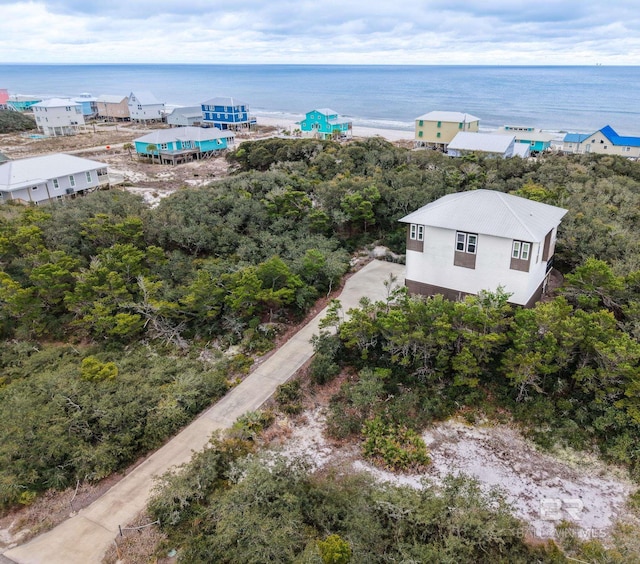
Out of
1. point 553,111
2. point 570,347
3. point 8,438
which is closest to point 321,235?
point 570,347

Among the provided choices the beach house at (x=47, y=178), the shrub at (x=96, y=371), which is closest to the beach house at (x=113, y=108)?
the beach house at (x=47, y=178)

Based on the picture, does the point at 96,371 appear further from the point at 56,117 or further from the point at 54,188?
the point at 56,117

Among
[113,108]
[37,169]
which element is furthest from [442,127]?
[113,108]

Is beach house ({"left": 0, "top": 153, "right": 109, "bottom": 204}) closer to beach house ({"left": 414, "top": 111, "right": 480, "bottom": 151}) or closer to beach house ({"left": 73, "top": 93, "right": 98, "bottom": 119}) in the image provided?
beach house ({"left": 414, "top": 111, "right": 480, "bottom": 151})

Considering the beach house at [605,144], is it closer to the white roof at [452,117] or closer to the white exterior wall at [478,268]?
the white roof at [452,117]

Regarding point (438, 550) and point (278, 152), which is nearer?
point (438, 550)

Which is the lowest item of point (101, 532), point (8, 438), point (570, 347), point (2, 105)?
point (101, 532)

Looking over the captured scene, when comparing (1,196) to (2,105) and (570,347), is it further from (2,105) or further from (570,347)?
(2,105)
